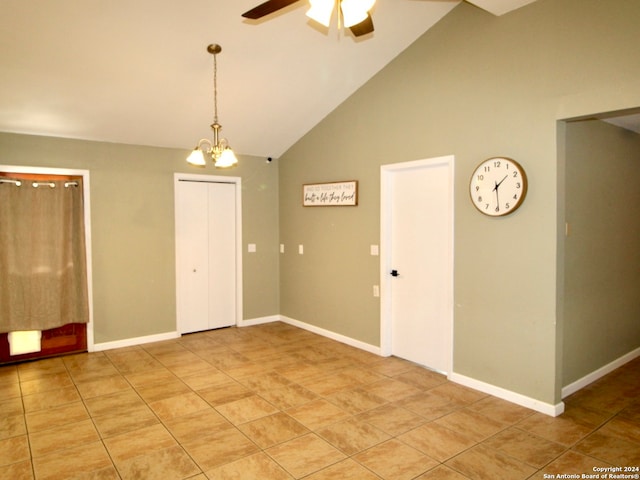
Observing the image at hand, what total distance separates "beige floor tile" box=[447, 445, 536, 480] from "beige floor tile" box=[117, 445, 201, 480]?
165cm

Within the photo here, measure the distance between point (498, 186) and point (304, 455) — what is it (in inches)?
100

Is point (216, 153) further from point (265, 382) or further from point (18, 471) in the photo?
point (18, 471)

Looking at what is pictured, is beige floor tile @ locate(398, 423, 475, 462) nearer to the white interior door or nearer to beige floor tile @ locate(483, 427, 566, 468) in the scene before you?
beige floor tile @ locate(483, 427, 566, 468)

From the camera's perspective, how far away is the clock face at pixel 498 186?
3311 millimetres

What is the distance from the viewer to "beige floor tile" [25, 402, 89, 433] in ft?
10.3

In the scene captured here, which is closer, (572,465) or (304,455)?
(572,465)

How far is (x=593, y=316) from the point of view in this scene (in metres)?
3.90

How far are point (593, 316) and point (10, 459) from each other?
4.78 meters

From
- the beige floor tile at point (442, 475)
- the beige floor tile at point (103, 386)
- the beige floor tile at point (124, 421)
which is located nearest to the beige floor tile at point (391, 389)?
the beige floor tile at point (442, 475)

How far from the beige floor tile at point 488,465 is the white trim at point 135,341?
3900mm

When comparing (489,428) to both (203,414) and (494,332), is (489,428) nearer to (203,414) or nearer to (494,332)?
(494,332)

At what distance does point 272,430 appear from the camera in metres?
3.06

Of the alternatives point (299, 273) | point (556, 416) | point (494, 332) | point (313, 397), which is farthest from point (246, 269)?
point (556, 416)

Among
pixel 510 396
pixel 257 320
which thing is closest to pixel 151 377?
pixel 257 320
